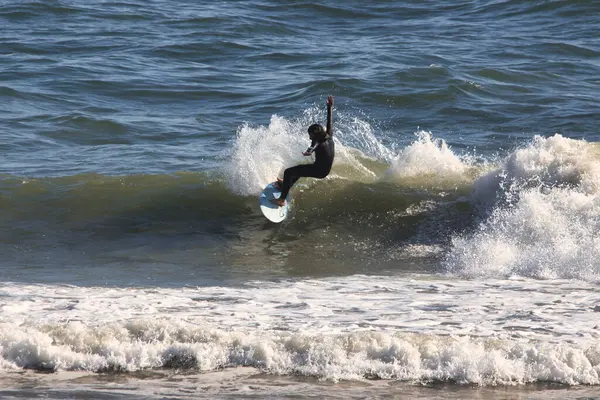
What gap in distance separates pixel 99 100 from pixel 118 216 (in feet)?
24.7

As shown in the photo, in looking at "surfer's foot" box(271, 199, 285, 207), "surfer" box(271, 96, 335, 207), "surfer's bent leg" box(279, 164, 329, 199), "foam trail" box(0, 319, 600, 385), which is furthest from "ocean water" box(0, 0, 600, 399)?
"surfer" box(271, 96, 335, 207)

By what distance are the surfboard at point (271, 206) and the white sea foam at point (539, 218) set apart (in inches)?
98.8

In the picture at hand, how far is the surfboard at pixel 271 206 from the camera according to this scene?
45.8 feet

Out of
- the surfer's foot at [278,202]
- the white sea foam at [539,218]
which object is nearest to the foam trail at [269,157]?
the surfer's foot at [278,202]

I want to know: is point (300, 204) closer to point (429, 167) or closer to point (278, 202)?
point (278, 202)

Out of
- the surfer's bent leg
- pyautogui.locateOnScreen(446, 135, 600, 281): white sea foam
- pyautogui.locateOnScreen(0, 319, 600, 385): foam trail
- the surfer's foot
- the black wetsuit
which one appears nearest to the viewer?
pyautogui.locateOnScreen(0, 319, 600, 385): foam trail

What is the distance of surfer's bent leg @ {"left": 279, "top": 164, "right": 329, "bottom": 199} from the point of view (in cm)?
1292

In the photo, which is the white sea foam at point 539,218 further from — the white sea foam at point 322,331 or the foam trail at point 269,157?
the foam trail at point 269,157

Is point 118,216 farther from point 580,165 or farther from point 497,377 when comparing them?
point 497,377

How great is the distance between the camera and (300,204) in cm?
1497

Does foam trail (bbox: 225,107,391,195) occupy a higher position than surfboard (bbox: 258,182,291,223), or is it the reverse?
foam trail (bbox: 225,107,391,195)

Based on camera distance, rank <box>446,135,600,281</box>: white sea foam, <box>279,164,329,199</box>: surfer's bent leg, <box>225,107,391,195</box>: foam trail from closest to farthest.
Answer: <box>446,135,600,281</box>: white sea foam → <box>279,164,329,199</box>: surfer's bent leg → <box>225,107,391,195</box>: foam trail

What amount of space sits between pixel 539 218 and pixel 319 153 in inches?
120

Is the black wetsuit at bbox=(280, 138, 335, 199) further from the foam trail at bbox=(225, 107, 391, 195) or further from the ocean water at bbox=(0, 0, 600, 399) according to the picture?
the foam trail at bbox=(225, 107, 391, 195)
